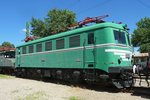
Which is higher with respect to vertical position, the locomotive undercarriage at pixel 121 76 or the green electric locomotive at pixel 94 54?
the green electric locomotive at pixel 94 54

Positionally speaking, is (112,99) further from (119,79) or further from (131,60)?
(131,60)

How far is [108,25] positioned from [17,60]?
45.7 feet

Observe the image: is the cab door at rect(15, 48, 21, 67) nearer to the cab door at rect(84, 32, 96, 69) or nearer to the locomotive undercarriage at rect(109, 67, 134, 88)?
the cab door at rect(84, 32, 96, 69)

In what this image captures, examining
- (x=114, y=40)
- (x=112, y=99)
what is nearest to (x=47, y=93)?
(x=112, y=99)

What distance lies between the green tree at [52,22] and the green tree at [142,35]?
23.3 metres

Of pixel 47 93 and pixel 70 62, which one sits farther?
pixel 70 62

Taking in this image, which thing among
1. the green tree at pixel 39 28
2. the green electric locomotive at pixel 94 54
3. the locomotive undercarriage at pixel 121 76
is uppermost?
the green tree at pixel 39 28

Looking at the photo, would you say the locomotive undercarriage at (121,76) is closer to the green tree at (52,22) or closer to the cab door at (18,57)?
the cab door at (18,57)

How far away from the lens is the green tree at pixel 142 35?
219 ft

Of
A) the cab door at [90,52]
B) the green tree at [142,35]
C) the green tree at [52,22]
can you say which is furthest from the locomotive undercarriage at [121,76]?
the green tree at [142,35]

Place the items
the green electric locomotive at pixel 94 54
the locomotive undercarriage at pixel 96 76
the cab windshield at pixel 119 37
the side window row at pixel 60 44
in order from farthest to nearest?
the side window row at pixel 60 44
the cab windshield at pixel 119 37
the green electric locomotive at pixel 94 54
the locomotive undercarriage at pixel 96 76

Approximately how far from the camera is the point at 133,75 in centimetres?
1544

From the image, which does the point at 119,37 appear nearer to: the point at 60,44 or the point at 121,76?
the point at 121,76

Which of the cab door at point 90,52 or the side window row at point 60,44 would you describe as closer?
the cab door at point 90,52
